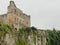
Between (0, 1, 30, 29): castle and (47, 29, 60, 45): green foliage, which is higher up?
(0, 1, 30, 29): castle

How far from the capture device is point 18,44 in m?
37.1

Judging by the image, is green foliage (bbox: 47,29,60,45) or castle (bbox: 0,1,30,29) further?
castle (bbox: 0,1,30,29)

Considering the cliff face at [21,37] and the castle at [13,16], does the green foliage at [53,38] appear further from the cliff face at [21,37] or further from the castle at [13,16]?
the castle at [13,16]

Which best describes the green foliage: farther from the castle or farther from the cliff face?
the castle

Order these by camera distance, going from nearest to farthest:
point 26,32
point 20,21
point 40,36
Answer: point 26,32, point 40,36, point 20,21

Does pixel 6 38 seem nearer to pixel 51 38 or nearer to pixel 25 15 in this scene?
pixel 51 38

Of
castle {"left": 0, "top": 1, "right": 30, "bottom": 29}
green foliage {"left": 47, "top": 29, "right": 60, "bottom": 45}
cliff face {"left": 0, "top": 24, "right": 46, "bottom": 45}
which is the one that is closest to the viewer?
cliff face {"left": 0, "top": 24, "right": 46, "bottom": 45}

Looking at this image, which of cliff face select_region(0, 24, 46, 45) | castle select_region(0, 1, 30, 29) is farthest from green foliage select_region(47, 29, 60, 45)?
castle select_region(0, 1, 30, 29)

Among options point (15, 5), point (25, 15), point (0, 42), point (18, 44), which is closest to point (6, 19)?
point (15, 5)

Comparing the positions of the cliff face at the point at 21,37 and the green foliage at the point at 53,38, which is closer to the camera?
the cliff face at the point at 21,37

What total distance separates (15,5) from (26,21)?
7.38 m

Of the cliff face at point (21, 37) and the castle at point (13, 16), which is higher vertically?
the castle at point (13, 16)

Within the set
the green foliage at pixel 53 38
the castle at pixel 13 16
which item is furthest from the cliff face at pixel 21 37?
the castle at pixel 13 16

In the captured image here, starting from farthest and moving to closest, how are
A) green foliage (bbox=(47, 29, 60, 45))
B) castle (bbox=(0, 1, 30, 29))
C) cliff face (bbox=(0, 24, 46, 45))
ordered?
1. castle (bbox=(0, 1, 30, 29))
2. green foliage (bbox=(47, 29, 60, 45))
3. cliff face (bbox=(0, 24, 46, 45))
